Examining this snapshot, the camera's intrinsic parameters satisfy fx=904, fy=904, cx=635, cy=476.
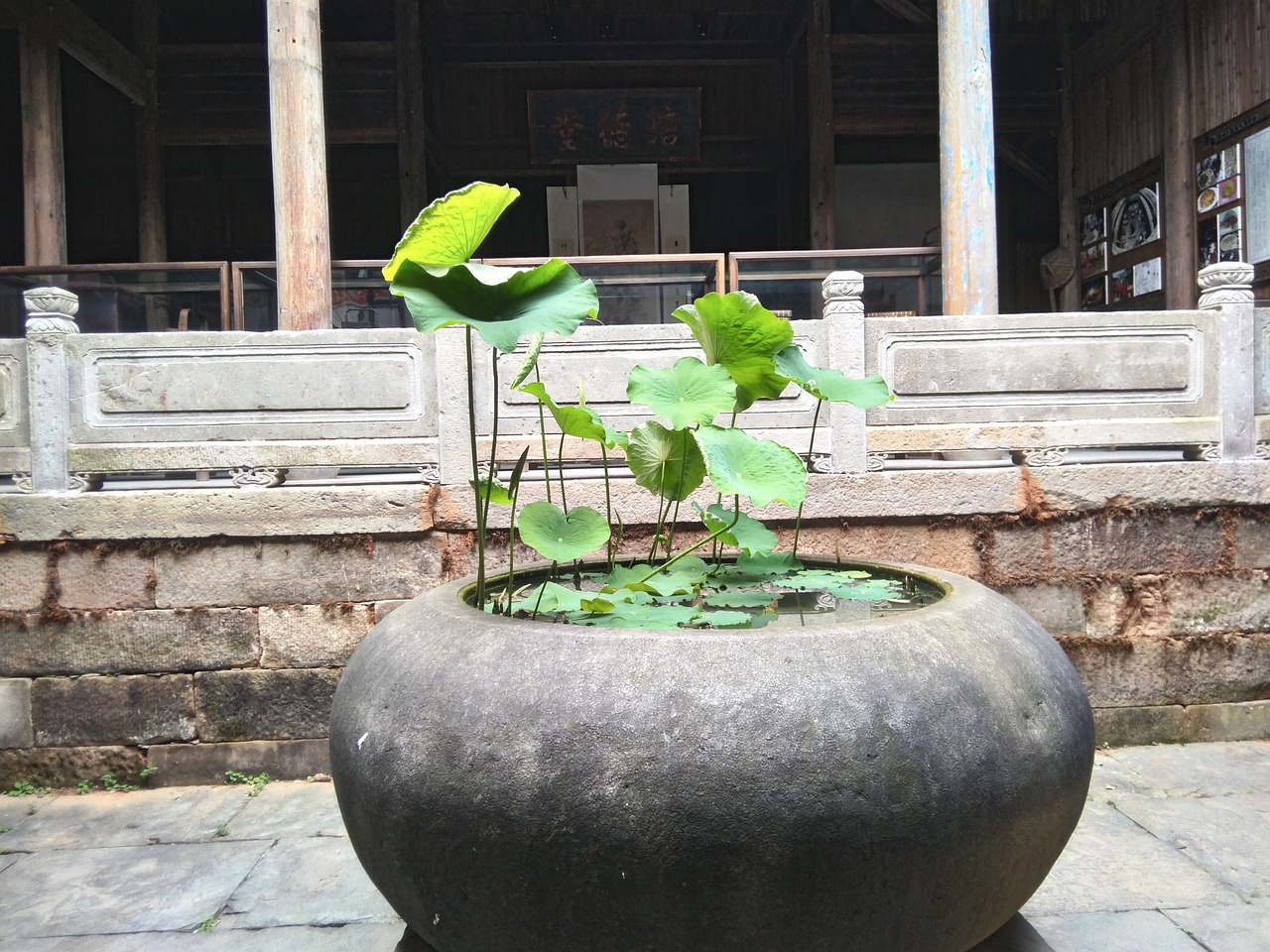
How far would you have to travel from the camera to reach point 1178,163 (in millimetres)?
7234

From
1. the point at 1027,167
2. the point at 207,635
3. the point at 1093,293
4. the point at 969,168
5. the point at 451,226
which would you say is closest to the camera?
the point at 451,226

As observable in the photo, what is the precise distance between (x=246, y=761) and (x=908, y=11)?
8210mm

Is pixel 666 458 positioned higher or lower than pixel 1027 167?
lower

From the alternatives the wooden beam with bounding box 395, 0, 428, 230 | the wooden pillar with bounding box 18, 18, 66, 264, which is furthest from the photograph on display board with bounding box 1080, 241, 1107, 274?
the wooden pillar with bounding box 18, 18, 66, 264

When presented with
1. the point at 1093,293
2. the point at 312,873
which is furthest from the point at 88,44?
the point at 1093,293

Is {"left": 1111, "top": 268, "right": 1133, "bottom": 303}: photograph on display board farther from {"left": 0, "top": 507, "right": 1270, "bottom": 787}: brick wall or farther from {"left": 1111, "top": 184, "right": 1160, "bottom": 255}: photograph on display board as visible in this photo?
{"left": 0, "top": 507, "right": 1270, "bottom": 787}: brick wall

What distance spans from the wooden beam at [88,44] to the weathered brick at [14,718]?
18.1 feet

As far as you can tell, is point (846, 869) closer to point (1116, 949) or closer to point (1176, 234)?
point (1116, 949)

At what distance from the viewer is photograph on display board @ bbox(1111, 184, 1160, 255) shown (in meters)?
7.71

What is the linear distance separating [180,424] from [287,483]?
501 millimetres

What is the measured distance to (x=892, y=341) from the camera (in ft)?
13.1

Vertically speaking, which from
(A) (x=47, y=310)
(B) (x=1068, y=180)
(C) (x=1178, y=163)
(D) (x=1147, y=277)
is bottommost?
(A) (x=47, y=310)

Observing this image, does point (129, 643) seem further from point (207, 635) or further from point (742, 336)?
point (742, 336)

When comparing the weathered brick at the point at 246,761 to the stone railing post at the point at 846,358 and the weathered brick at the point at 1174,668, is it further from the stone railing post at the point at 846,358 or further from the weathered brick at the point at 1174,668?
the weathered brick at the point at 1174,668
